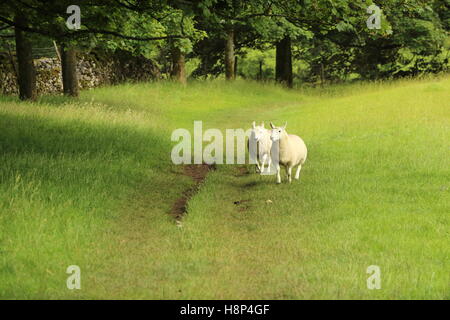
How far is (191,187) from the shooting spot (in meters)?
13.6

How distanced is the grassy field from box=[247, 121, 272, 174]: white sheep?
1.74 ft

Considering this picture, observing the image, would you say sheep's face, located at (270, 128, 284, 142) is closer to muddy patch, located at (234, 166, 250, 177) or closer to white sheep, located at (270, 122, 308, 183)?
white sheep, located at (270, 122, 308, 183)

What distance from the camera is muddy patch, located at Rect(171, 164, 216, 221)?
450 inches

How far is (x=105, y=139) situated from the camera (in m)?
16.3

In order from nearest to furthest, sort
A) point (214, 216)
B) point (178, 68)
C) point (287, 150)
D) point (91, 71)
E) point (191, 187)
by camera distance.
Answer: point (214, 216), point (287, 150), point (191, 187), point (91, 71), point (178, 68)

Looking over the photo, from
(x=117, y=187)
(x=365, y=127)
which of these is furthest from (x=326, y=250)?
(x=365, y=127)

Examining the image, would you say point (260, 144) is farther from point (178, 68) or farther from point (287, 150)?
point (178, 68)

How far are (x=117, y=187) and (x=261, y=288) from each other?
229 inches

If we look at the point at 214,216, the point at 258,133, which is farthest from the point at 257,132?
the point at 214,216

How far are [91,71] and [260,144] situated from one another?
64.5 ft

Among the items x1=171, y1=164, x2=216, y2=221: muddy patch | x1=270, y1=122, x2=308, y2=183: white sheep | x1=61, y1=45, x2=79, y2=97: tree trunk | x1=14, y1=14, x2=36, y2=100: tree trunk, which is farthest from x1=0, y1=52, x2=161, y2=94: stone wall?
x1=270, y1=122, x2=308, y2=183: white sheep

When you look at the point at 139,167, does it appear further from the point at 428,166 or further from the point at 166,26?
the point at 166,26

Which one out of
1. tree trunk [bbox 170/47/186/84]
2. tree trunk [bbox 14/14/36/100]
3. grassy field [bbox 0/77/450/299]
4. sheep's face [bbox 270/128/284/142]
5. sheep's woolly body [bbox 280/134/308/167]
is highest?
tree trunk [bbox 170/47/186/84]
